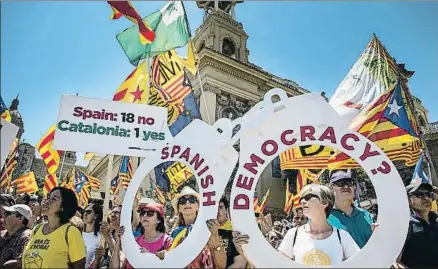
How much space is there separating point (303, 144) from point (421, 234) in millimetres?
1764

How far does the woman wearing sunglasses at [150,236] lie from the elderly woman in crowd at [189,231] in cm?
12

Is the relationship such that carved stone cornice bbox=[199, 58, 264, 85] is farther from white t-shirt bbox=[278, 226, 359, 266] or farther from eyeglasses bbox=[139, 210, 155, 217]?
white t-shirt bbox=[278, 226, 359, 266]

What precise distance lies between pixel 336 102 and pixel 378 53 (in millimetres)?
1466

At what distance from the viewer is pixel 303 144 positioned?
2.86 meters

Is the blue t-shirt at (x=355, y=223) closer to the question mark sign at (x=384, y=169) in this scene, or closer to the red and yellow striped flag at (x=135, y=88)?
the question mark sign at (x=384, y=169)

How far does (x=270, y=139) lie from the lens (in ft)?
9.63

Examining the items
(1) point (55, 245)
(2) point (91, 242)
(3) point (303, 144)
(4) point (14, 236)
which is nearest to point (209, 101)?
(2) point (91, 242)

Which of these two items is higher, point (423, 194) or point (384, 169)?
point (384, 169)

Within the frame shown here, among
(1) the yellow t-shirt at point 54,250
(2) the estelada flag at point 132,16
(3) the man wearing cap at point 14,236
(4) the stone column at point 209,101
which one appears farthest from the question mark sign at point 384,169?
(4) the stone column at point 209,101

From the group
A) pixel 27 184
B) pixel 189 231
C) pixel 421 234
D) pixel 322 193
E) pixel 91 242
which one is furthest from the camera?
pixel 27 184

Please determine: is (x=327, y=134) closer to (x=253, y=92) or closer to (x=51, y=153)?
(x=51, y=153)

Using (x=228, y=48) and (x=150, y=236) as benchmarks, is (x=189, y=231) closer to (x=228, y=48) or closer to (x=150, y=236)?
(x=150, y=236)

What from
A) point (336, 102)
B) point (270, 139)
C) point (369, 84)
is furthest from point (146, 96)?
point (369, 84)

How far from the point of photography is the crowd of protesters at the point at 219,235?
8.86 feet
